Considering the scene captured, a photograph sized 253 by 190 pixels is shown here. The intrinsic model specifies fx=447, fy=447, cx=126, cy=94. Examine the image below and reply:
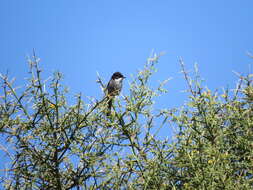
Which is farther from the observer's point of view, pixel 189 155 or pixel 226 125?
pixel 226 125

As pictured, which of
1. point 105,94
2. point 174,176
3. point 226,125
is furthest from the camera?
point 105,94

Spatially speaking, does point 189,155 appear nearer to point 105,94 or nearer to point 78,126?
point 78,126

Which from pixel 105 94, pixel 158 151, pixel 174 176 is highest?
pixel 105 94

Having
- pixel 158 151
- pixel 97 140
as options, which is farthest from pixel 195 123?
pixel 97 140

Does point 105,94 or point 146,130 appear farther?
point 105,94

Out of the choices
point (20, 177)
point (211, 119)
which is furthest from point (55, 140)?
point (211, 119)

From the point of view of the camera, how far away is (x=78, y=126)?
4504mm

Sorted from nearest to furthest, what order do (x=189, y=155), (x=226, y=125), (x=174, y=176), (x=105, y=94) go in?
1. (x=189, y=155)
2. (x=174, y=176)
3. (x=226, y=125)
4. (x=105, y=94)

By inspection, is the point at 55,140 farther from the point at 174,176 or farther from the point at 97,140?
the point at 174,176

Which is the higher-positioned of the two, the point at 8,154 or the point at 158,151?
the point at 8,154

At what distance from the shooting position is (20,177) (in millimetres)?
4441

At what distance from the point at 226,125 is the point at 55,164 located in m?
1.71

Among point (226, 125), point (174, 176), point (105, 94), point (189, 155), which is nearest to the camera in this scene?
point (189, 155)

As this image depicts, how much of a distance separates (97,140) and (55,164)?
1.58 feet
